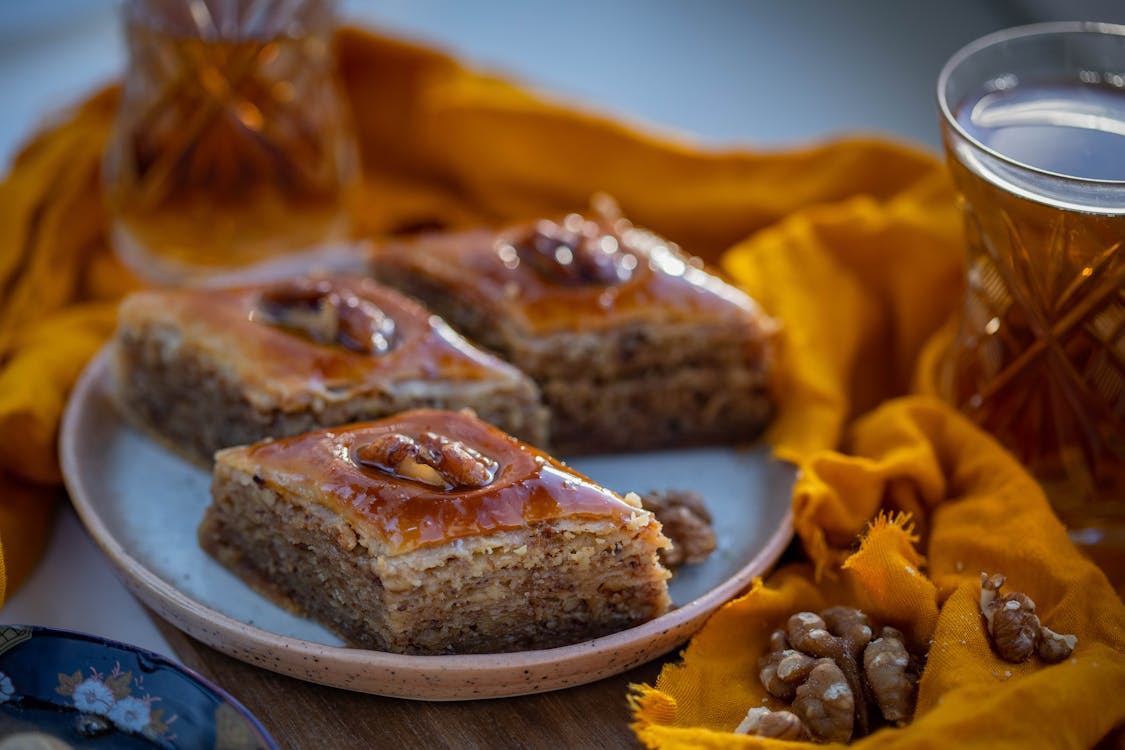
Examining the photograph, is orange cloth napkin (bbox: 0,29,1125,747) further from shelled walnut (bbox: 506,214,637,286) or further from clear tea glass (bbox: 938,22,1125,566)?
shelled walnut (bbox: 506,214,637,286)

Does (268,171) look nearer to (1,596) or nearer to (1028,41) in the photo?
(1,596)

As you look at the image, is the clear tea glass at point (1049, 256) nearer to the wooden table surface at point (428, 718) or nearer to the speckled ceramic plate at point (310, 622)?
the speckled ceramic plate at point (310, 622)

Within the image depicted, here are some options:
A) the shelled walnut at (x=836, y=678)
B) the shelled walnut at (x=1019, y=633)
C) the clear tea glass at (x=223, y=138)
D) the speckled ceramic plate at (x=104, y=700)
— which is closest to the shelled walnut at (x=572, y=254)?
the clear tea glass at (x=223, y=138)

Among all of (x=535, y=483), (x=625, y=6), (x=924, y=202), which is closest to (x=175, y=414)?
(x=535, y=483)

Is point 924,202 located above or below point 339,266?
above

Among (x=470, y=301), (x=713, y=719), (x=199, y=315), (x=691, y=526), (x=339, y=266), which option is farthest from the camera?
(x=339, y=266)

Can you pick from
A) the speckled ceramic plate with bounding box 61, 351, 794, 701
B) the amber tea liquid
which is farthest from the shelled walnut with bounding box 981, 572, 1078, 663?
the amber tea liquid
